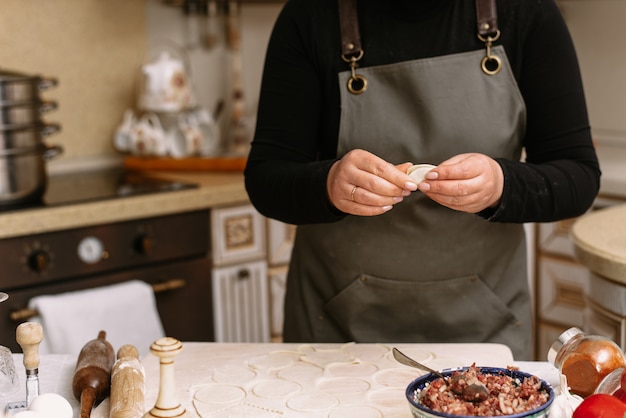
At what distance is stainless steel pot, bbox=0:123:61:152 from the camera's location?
2.01 m

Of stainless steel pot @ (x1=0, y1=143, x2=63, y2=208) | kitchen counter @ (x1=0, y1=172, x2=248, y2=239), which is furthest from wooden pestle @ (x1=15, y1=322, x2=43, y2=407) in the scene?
stainless steel pot @ (x1=0, y1=143, x2=63, y2=208)

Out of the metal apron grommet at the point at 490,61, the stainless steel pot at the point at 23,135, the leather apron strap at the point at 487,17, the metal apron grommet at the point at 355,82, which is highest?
the leather apron strap at the point at 487,17

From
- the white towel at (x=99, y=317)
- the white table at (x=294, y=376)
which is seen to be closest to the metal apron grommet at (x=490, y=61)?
the white table at (x=294, y=376)

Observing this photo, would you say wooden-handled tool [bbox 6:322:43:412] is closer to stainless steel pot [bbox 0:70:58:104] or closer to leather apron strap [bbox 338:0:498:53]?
leather apron strap [bbox 338:0:498:53]

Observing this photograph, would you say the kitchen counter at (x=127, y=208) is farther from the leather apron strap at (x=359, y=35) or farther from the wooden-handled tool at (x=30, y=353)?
the wooden-handled tool at (x=30, y=353)

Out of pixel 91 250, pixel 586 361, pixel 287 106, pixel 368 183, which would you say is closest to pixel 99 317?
pixel 91 250

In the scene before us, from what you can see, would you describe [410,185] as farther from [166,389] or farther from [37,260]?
[37,260]

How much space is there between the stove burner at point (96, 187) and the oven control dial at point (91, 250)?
0.31 ft

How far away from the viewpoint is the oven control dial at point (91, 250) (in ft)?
6.63

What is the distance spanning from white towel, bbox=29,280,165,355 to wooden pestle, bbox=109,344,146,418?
821mm

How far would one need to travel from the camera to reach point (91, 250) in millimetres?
2039

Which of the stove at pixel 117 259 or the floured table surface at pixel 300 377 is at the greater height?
the floured table surface at pixel 300 377

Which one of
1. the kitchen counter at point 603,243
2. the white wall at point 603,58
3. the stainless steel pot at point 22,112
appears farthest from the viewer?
the white wall at point 603,58

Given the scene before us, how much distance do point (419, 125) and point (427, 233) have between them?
168mm
